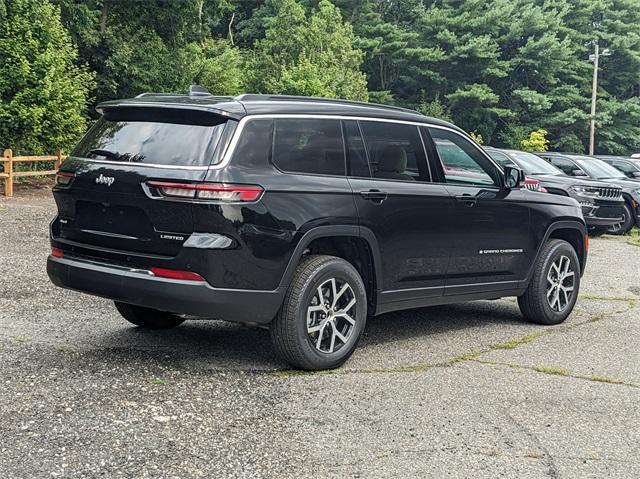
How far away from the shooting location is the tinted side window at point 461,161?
6879 mm

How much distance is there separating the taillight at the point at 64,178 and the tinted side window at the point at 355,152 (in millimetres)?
1921

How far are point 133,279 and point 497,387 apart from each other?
2.47m

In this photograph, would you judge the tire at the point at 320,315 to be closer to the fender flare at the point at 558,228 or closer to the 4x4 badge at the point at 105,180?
the 4x4 badge at the point at 105,180

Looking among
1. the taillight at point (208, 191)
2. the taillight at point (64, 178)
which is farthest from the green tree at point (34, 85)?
the taillight at point (208, 191)

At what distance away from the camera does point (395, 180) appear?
637 centimetres

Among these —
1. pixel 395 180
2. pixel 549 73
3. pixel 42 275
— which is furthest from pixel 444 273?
pixel 549 73

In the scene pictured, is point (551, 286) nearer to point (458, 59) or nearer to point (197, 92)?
point (197, 92)

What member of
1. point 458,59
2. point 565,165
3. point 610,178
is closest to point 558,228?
point 565,165

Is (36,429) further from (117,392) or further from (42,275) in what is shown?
(42,275)

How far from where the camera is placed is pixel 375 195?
241 inches

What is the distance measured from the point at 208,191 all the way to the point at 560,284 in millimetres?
4076

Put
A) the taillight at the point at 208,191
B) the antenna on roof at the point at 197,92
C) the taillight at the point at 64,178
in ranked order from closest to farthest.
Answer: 1. the taillight at the point at 208,191
2. the taillight at the point at 64,178
3. the antenna on roof at the point at 197,92

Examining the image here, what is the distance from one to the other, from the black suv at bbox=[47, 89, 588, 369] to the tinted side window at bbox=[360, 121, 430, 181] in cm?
1

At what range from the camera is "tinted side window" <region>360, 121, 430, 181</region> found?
248 inches
